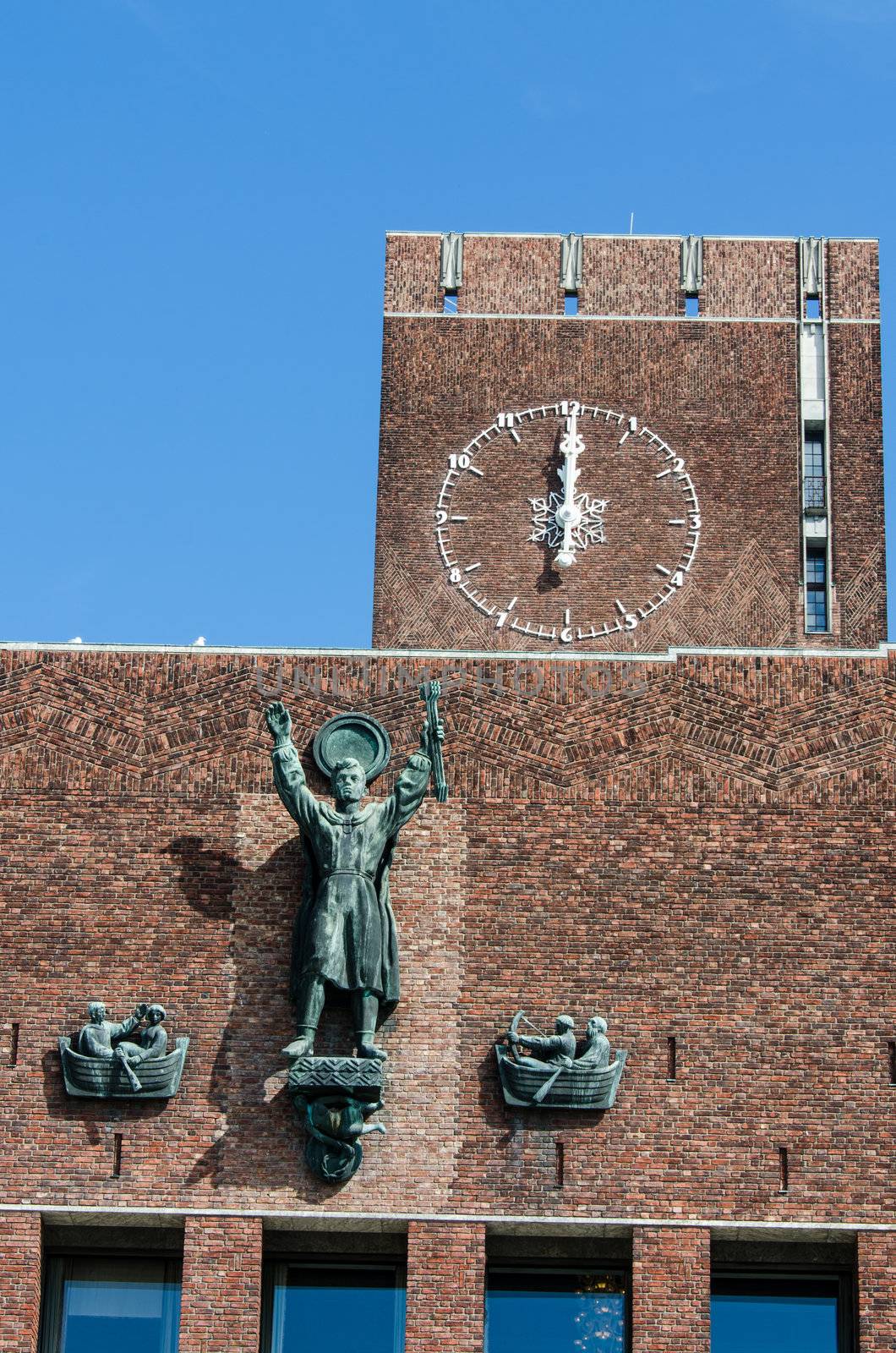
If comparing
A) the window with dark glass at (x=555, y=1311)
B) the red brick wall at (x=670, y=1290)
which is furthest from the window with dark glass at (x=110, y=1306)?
the red brick wall at (x=670, y=1290)

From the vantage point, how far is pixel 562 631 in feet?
185

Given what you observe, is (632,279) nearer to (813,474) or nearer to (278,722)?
(813,474)

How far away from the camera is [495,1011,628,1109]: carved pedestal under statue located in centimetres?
3809

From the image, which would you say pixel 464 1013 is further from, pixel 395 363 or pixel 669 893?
pixel 395 363

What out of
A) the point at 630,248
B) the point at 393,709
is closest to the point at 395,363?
the point at 630,248

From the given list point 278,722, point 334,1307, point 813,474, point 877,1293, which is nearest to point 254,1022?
point 334,1307

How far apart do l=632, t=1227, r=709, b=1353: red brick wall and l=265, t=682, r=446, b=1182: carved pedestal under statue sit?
377 cm

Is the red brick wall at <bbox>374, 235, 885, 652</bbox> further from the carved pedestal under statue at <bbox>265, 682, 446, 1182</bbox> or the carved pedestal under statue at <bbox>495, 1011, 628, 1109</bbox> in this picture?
the carved pedestal under statue at <bbox>495, 1011, 628, 1109</bbox>

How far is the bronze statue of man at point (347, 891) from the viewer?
38094 millimetres

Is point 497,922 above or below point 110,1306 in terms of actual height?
above

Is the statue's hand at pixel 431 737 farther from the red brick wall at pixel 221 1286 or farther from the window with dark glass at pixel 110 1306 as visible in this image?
the window with dark glass at pixel 110 1306

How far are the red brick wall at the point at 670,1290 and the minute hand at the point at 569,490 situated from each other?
70.4 ft

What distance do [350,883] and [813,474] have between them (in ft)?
73.7

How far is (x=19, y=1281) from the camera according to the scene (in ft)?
123
